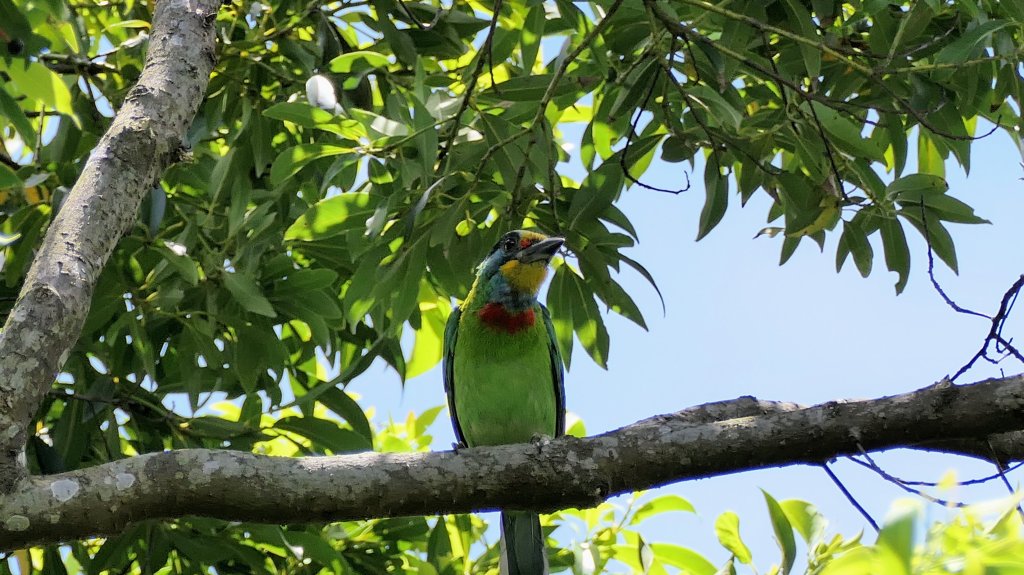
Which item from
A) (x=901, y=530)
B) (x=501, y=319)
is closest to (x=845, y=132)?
(x=501, y=319)

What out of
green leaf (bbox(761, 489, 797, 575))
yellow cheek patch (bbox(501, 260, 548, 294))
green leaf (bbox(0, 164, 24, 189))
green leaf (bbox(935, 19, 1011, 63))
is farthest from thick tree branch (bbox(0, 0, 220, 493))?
green leaf (bbox(935, 19, 1011, 63))

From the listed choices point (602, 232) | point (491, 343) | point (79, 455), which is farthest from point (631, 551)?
point (79, 455)

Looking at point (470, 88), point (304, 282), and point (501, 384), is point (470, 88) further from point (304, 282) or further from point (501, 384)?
point (501, 384)

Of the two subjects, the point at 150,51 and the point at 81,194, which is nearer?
the point at 81,194

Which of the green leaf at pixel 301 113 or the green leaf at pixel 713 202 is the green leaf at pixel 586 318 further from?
the green leaf at pixel 301 113

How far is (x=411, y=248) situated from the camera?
10.9 ft

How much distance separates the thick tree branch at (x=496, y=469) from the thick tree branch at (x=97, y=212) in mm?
180

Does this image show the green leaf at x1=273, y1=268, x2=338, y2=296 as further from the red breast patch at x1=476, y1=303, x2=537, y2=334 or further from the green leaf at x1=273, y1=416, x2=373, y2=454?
the red breast patch at x1=476, y1=303, x2=537, y2=334

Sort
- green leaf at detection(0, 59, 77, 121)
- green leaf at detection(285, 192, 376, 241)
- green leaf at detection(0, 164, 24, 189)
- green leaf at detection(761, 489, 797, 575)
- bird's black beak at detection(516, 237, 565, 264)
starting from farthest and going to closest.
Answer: bird's black beak at detection(516, 237, 565, 264), green leaf at detection(285, 192, 376, 241), green leaf at detection(761, 489, 797, 575), green leaf at detection(0, 164, 24, 189), green leaf at detection(0, 59, 77, 121)

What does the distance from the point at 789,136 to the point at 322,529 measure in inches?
89.7

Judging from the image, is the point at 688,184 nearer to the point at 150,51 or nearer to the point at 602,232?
the point at 602,232

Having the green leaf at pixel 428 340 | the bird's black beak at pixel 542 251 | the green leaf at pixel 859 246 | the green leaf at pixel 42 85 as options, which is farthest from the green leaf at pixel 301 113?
the green leaf at pixel 859 246

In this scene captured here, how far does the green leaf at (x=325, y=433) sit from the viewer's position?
3.83 meters

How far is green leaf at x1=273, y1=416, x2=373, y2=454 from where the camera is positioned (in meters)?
3.83
